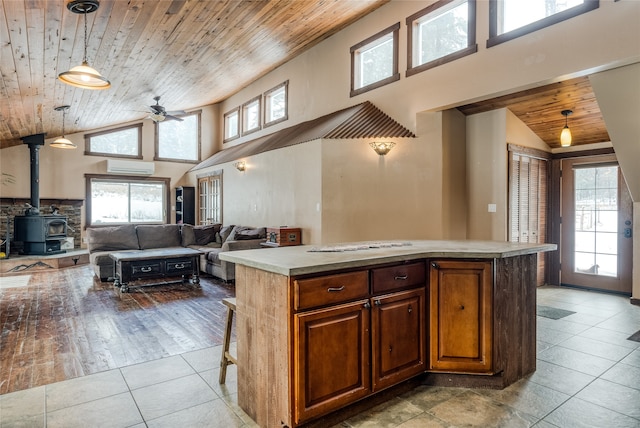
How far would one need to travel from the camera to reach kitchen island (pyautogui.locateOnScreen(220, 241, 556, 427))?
2.03m

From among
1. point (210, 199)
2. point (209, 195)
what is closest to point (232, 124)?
point (209, 195)

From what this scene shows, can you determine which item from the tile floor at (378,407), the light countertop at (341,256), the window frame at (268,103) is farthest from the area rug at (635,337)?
the window frame at (268,103)

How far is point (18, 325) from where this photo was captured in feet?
13.5

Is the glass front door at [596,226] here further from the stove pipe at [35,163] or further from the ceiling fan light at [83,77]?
the stove pipe at [35,163]

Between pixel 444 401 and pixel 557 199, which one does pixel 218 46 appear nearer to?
pixel 444 401

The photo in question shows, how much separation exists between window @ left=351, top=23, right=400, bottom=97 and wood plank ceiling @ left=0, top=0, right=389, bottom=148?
48cm

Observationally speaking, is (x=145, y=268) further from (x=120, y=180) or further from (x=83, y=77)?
(x=120, y=180)

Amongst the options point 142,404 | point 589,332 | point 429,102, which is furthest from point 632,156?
point 142,404

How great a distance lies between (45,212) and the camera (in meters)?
8.70

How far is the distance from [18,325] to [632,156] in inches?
274

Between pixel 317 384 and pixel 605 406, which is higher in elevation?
pixel 317 384

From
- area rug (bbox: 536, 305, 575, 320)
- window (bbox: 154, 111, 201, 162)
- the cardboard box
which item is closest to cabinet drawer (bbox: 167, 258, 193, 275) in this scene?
the cardboard box

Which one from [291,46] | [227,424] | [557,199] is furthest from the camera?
[291,46]

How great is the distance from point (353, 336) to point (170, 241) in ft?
19.8
